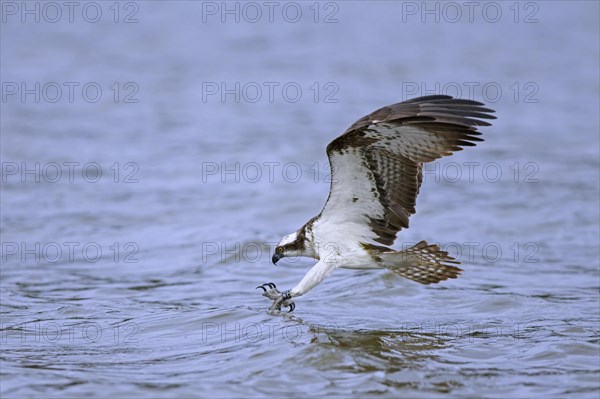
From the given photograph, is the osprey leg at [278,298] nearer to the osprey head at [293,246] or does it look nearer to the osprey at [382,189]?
the osprey at [382,189]

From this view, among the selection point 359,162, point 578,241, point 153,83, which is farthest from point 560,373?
point 153,83

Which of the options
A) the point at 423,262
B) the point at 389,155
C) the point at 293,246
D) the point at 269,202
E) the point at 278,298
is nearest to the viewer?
the point at 389,155

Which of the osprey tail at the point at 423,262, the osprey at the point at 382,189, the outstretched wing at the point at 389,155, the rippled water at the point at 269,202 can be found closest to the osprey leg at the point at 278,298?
the osprey at the point at 382,189

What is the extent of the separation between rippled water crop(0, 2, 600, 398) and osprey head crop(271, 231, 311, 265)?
61 cm

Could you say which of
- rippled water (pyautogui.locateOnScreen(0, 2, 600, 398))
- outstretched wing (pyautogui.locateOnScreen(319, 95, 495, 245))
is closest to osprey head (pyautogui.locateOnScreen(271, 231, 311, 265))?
outstretched wing (pyautogui.locateOnScreen(319, 95, 495, 245))

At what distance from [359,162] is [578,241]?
5.28 m

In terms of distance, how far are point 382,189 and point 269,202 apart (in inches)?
245

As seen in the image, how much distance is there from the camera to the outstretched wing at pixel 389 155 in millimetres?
7770

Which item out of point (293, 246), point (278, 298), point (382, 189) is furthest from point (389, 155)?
point (278, 298)

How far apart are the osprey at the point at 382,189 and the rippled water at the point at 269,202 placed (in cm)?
61

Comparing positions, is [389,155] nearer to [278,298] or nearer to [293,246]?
[293,246]

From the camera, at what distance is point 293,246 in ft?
28.7

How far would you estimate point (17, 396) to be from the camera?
702 centimetres

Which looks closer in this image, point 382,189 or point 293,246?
point 382,189
